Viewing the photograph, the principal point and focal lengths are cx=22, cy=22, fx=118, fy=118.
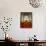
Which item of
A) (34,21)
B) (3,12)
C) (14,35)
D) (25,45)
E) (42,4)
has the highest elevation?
(42,4)

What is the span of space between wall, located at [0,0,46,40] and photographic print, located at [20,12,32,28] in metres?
0.07

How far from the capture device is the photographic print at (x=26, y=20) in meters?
2.71

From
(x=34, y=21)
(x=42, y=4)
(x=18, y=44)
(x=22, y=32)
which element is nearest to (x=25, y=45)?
(x=18, y=44)

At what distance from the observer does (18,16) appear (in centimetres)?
273

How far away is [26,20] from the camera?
8.98 feet

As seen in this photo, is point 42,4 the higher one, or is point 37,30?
point 42,4

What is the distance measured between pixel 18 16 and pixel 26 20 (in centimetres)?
21

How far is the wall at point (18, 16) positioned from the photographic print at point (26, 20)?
0.23ft

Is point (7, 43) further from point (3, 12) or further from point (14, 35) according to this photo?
point (3, 12)

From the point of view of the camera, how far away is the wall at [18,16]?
2.67 meters

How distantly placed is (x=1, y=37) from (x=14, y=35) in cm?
30

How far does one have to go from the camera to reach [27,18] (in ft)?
9.00

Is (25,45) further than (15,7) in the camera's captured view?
No

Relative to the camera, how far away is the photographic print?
271 centimetres
